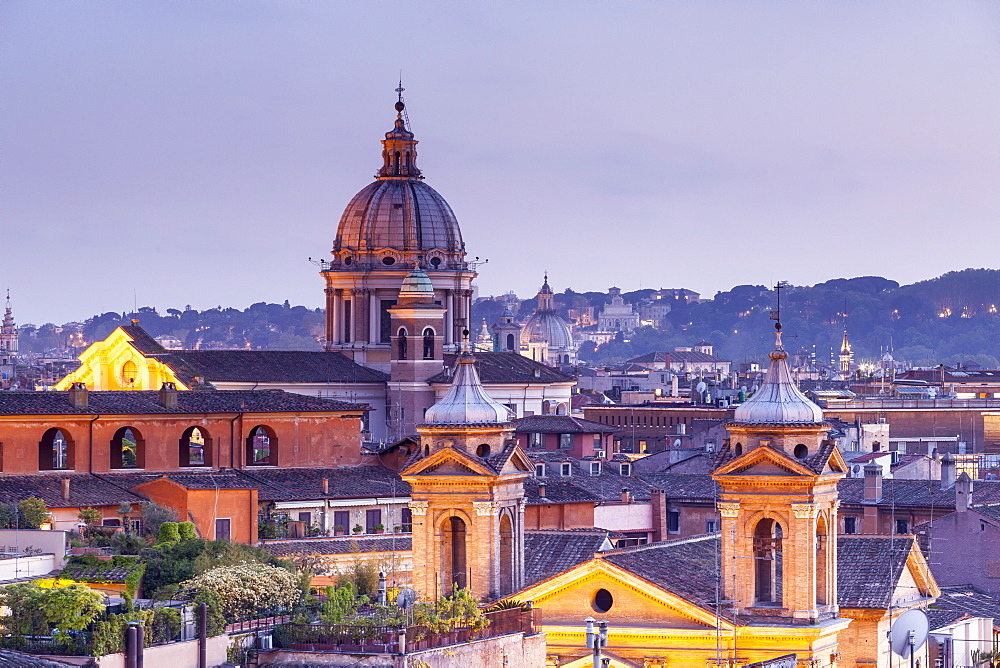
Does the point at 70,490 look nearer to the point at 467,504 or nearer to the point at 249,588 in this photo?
the point at 467,504

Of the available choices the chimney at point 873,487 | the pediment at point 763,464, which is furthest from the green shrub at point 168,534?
the chimney at point 873,487

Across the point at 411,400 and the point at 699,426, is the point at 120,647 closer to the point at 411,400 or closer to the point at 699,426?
the point at 411,400

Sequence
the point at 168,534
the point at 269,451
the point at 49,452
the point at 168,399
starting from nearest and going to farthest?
the point at 168,534 → the point at 49,452 → the point at 168,399 → the point at 269,451

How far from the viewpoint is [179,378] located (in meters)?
68.8

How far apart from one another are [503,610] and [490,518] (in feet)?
9.25

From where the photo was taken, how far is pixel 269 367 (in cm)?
7694

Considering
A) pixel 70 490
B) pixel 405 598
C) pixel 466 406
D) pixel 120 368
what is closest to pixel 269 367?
pixel 120 368

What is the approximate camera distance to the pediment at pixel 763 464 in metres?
36.0

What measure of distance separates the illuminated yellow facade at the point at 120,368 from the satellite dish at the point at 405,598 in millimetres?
34403

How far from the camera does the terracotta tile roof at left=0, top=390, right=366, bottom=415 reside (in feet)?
164

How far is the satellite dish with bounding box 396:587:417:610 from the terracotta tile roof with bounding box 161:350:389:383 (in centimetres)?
3476

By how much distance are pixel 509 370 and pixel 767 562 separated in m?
48.1

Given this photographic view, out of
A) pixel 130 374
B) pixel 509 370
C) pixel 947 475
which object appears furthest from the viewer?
pixel 509 370

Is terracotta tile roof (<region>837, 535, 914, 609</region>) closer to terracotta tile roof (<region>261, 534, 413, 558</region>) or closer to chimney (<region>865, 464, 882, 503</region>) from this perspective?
terracotta tile roof (<region>261, 534, 413, 558</region>)
